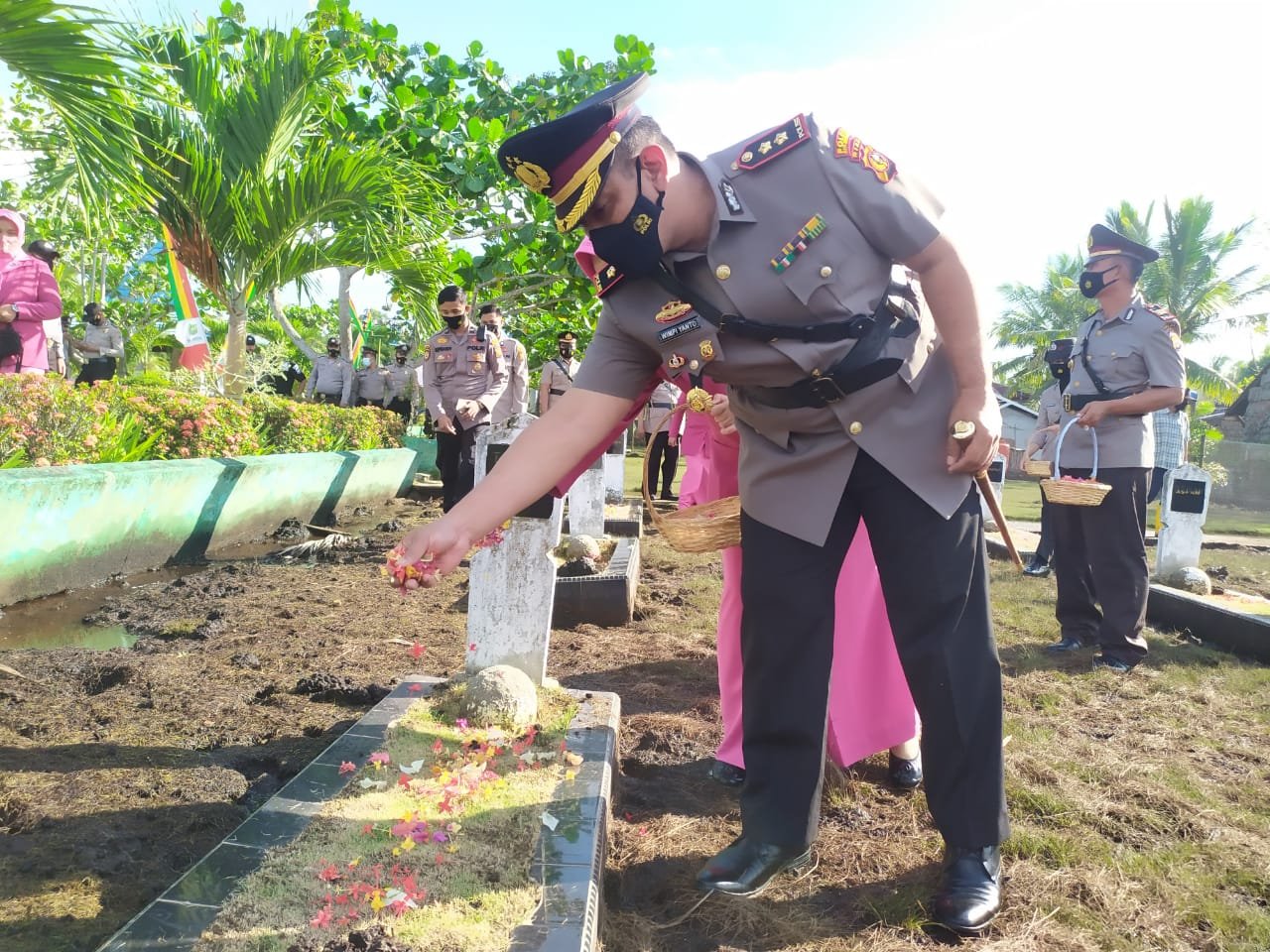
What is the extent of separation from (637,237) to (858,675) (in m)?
1.60

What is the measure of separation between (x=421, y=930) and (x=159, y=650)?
2.81 meters

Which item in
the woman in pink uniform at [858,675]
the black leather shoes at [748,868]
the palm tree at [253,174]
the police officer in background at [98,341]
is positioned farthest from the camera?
the police officer in background at [98,341]

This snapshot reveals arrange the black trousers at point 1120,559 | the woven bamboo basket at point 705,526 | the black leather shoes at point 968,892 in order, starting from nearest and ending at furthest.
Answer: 1. the black leather shoes at point 968,892
2. the woven bamboo basket at point 705,526
3. the black trousers at point 1120,559

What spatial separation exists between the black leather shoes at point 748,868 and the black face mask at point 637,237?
4.44ft

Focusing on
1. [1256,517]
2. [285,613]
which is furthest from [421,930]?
[1256,517]

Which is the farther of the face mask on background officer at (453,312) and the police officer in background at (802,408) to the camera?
the face mask on background officer at (453,312)

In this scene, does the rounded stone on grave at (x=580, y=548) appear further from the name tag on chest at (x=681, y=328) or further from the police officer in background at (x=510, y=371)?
the name tag on chest at (x=681, y=328)

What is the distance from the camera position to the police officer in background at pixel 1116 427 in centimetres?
446

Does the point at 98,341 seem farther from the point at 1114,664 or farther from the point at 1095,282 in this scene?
the point at 1114,664

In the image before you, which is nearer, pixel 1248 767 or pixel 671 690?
pixel 1248 767

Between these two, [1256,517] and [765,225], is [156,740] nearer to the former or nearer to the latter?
[765,225]

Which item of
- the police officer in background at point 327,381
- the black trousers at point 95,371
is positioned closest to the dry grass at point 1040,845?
the black trousers at point 95,371

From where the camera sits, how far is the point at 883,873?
2.25 m

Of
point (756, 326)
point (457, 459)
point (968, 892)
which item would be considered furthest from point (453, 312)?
point (968, 892)
